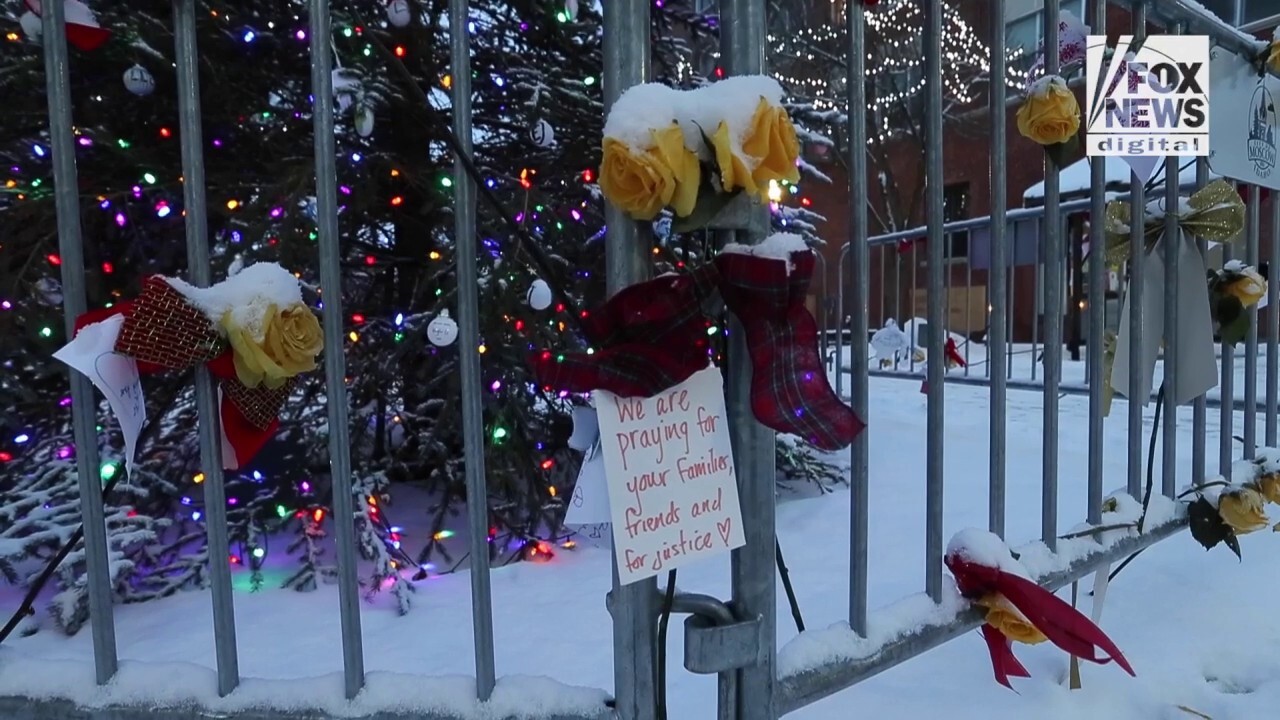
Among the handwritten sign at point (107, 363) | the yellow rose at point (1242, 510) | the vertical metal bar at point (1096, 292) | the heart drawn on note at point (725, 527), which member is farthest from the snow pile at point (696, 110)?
the yellow rose at point (1242, 510)

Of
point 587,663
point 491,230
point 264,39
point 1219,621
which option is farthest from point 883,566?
point 264,39

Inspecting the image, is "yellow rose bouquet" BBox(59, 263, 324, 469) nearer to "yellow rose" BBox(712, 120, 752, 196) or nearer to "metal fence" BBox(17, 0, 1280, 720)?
"metal fence" BBox(17, 0, 1280, 720)

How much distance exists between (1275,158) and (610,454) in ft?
5.73

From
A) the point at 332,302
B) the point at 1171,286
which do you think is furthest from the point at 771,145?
the point at 1171,286

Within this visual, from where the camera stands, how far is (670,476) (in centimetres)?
75

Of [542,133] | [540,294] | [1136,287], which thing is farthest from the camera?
[542,133]

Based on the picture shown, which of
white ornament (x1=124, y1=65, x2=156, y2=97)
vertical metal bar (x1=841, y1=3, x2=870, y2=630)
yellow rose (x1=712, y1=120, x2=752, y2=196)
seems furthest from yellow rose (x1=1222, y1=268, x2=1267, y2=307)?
white ornament (x1=124, y1=65, x2=156, y2=97)

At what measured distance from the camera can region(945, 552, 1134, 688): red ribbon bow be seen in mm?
955

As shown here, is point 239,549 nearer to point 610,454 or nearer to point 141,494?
point 141,494

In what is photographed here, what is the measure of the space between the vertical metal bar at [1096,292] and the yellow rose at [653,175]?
0.83 metres

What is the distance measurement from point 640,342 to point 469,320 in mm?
197

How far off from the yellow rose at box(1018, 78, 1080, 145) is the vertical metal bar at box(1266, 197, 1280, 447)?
2.66 ft

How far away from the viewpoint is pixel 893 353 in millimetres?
5363

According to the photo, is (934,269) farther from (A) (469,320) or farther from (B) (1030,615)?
(A) (469,320)
